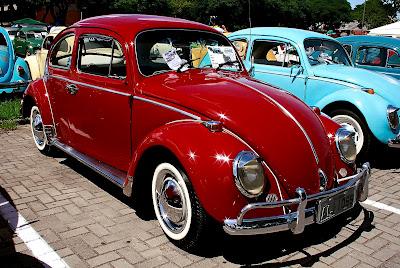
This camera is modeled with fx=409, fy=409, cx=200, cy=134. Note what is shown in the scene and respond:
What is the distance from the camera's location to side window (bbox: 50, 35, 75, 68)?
15.8ft

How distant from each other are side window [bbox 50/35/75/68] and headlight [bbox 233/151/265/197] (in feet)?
9.08

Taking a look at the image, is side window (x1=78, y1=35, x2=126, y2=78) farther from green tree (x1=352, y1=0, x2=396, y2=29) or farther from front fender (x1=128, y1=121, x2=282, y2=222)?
green tree (x1=352, y1=0, x2=396, y2=29)

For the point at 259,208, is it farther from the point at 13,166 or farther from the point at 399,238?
the point at 13,166

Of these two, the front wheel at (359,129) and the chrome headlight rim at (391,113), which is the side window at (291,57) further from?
the chrome headlight rim at (391,113)

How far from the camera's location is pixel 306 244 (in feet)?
11.1

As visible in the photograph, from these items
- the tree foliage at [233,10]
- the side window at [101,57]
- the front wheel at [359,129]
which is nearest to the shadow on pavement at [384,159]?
the front wheel at [359,129]

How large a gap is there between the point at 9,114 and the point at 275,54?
16.3ft

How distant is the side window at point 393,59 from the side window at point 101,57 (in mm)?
5931

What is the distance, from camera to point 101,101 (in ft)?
13.5

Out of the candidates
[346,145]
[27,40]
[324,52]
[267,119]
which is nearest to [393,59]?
[324,52]

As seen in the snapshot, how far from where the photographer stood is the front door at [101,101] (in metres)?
3.91

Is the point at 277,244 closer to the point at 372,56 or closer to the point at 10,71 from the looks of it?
the point at 372,56

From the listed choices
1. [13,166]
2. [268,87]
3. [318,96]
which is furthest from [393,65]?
[13,166]

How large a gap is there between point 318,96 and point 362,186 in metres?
2.81
